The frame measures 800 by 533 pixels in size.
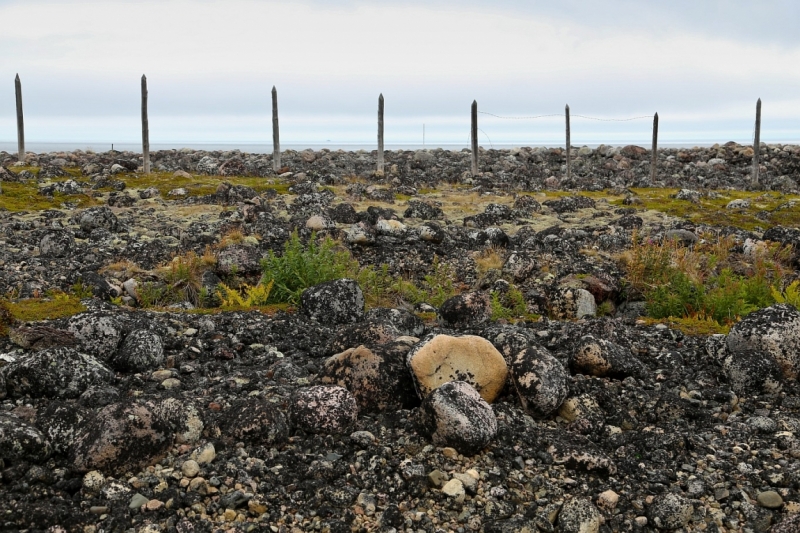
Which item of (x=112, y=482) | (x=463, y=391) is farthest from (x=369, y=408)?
(x=112, y=482)

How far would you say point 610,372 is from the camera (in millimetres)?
5570

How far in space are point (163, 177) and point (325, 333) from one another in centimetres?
1965

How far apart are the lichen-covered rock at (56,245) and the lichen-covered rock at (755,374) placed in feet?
37.9

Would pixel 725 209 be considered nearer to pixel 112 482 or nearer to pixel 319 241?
pixel 319 241

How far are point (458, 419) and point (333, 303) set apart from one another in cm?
357

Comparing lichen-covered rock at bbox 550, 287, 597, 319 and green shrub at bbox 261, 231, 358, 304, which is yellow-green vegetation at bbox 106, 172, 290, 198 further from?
lichen-covered rock at bbox 550, 287, 597, 319

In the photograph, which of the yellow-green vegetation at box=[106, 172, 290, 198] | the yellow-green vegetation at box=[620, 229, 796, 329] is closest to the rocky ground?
the yellow-green vegetation at box=[620, 229, 796, 329]

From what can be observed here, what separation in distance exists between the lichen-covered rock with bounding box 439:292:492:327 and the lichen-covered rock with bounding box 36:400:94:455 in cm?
422

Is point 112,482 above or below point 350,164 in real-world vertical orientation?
below

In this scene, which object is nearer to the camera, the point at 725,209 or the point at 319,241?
the point at 319,241

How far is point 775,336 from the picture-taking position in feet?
18.5

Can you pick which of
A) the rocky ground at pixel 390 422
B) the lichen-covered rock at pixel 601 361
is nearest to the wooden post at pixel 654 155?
the rocky ground at pixel 390 422

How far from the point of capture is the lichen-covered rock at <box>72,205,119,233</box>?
14.7 m

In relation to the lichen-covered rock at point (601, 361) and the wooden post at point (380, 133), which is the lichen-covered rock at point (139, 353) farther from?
the wooden post at point (380, 133)
